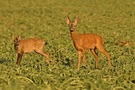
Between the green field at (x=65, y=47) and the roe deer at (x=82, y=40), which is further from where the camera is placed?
the roe deer at (x=82, y=40)

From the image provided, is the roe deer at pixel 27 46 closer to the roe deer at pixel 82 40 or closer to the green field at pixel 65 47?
the green field at pixel 65 47

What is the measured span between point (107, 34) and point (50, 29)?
4.22 meters

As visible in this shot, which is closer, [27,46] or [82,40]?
[82,40]

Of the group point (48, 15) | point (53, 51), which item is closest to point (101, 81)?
point (53, 51)

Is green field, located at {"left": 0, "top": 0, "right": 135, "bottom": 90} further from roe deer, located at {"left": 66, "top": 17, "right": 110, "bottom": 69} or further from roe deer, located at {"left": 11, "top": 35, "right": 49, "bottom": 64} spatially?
roe deer, located at {"left": 66, "top": 17, "right": 110, "bottom": 69}

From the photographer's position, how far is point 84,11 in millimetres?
37969

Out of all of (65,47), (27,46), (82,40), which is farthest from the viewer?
(65,47)

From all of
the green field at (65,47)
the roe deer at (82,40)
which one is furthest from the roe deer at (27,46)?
the roe deer at (82,40)

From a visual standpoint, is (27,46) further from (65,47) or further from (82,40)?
(65,47)

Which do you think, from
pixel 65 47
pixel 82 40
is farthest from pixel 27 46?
pixel 65 47

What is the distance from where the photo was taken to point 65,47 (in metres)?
16.9

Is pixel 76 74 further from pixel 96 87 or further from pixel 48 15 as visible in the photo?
pixel 48 15

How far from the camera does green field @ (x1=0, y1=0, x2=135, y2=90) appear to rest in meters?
7.35

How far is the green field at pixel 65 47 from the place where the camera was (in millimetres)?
7352
